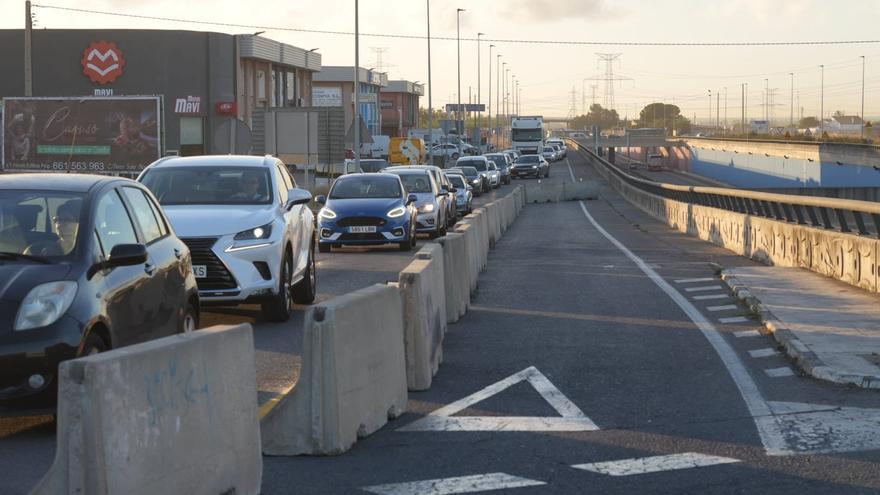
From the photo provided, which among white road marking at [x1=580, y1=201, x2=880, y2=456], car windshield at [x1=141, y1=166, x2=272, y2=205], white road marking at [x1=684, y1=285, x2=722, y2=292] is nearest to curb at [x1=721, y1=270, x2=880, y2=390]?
white road marking at [x1=580, y1=201, x2=880, y2=456]

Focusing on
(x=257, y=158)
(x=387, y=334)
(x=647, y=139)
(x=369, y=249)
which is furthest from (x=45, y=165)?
(x=647, y=139)

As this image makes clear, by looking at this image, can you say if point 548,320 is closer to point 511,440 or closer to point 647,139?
point 511,440

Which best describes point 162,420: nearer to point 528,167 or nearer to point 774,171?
point 774,171

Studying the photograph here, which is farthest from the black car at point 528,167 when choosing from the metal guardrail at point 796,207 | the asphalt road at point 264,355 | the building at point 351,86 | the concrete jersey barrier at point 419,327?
the concrete jersey barrier at point 419,327

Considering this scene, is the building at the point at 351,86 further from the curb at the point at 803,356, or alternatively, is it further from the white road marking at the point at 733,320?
the curb at the point at 803,356

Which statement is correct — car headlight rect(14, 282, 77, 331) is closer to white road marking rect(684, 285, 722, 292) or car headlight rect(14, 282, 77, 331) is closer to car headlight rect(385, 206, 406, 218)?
white road marking rect(684, 285, 722, 292)

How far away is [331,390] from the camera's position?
7.59 meters

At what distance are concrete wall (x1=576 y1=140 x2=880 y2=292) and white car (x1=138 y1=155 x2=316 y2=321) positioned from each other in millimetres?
6645

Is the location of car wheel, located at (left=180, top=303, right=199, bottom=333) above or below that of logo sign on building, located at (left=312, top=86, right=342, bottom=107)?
below

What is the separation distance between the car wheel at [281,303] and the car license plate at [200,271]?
696 mm

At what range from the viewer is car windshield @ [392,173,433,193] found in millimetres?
31906

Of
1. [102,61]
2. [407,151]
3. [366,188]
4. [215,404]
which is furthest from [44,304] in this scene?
[407,151]

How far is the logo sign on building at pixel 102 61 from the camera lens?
73.2 m

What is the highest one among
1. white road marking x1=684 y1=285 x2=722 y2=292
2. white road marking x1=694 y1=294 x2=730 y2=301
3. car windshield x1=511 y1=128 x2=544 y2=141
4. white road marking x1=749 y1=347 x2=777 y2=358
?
car windshield x1=511 y1=128 x2=544 y2=141
